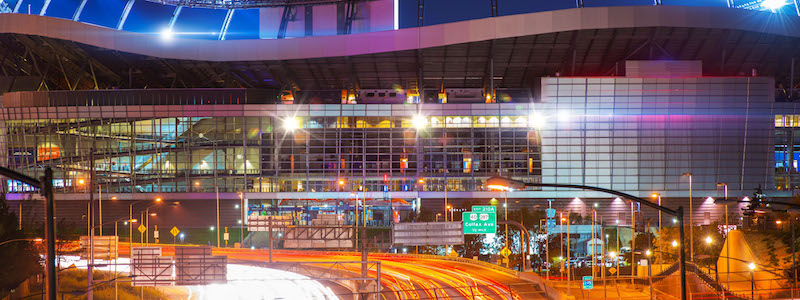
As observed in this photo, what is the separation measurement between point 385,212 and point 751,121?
51.1m

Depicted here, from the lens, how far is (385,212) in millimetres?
100750

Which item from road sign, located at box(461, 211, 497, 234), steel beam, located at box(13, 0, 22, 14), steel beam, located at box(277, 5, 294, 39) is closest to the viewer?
road sign, located at box(461, 211, 497, 234)

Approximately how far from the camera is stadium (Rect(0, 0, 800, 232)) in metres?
96.3

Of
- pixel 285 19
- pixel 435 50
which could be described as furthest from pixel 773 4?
pixel 285 19

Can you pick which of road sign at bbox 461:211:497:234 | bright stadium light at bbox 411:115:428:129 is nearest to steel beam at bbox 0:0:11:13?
bright stadium light at bbox 411:115:428:129

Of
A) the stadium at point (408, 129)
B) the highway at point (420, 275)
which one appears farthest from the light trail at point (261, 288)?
the stadium at point (408, 129)

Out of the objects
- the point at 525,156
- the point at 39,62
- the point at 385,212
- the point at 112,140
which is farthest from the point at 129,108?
the point at 525,156

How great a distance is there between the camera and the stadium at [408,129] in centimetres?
9631

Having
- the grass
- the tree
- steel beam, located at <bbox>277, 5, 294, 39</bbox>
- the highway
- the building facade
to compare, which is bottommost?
the grass

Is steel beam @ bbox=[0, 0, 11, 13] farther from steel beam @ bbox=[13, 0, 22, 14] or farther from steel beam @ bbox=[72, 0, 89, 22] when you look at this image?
steel beam @ bbox=[72, 0, 89, 22]

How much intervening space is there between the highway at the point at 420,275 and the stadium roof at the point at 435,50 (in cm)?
3415

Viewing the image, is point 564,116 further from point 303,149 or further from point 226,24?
point 226,24

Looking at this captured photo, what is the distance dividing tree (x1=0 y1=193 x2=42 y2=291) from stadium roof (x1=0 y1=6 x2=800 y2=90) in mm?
52544

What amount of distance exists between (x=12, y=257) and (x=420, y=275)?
27787 mm
